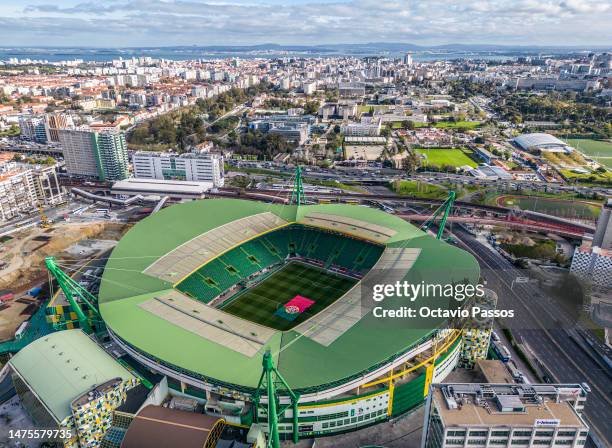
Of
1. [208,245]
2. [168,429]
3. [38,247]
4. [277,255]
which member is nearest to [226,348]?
[168,429]

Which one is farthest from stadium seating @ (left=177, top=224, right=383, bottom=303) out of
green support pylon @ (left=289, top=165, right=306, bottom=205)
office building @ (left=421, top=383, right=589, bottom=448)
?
office building @ (left=421, top=383, right=589, bottom=448)

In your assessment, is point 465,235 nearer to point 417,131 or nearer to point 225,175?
point 225,175

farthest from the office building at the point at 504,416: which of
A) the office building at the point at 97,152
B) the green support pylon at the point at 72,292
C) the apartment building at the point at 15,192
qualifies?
the office building at the point at 97,152

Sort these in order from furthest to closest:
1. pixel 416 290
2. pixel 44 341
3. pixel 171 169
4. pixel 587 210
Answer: pixel 171 169
pixel 587 210
pixel 416 290
pixel 44 341

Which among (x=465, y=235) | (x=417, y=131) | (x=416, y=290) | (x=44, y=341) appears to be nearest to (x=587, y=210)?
(x=465, y=235)

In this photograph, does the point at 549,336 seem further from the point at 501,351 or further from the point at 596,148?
the point at 596,148

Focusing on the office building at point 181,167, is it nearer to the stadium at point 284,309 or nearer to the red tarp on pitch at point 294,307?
the stadium at point 284,309
